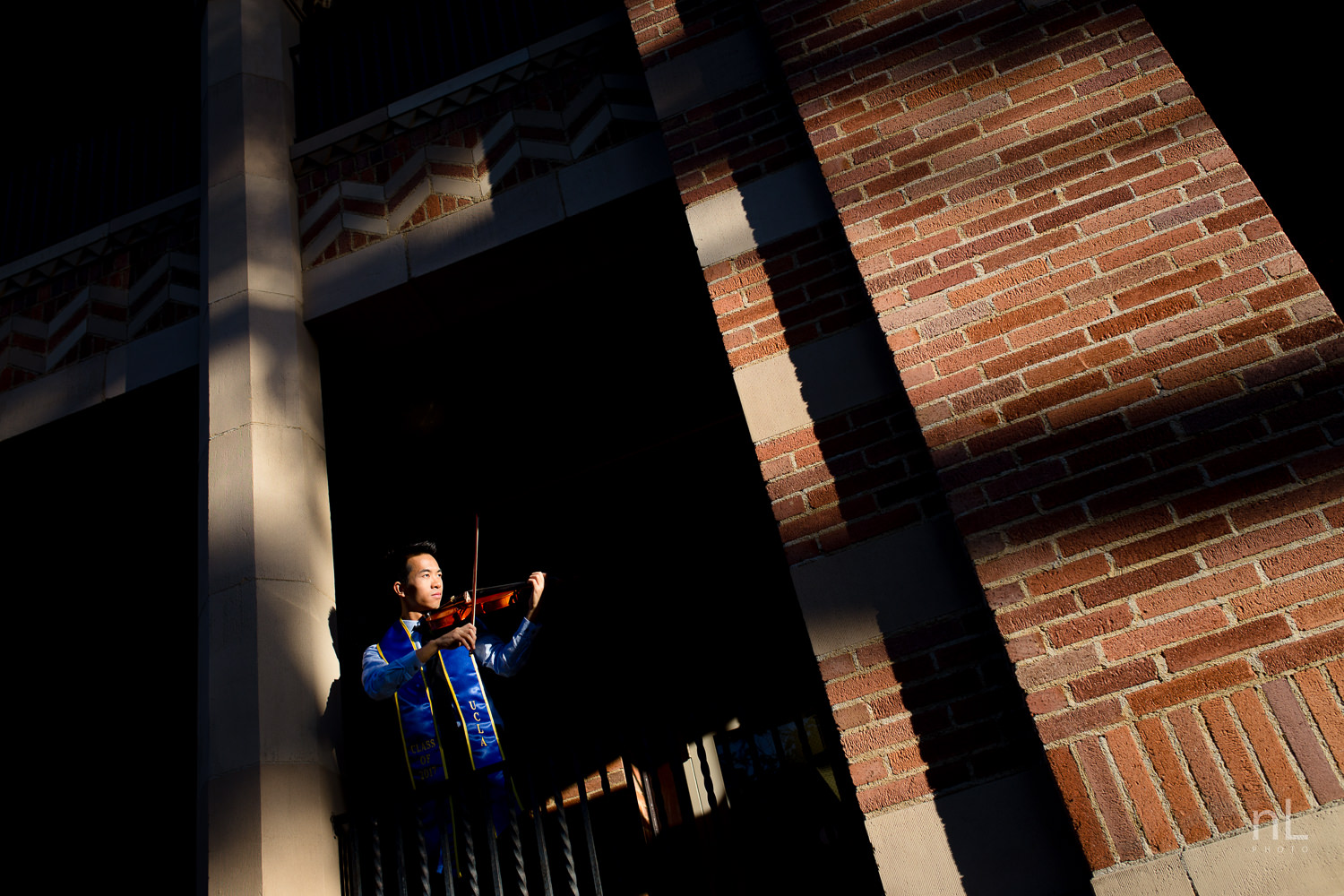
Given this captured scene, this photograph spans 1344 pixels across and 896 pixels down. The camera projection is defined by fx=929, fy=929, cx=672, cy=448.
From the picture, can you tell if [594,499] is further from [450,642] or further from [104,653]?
[104,653]

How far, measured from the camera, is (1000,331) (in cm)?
324

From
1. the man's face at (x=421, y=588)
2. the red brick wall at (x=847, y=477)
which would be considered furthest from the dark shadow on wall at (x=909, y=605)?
the man's face at (x=421, y=588)

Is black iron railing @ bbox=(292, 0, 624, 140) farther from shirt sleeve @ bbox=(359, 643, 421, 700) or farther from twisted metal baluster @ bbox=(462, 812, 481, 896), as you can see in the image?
twisted metal baluster @ bbox=(462, 812, 481, 896)

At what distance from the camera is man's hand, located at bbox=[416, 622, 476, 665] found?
3.80m

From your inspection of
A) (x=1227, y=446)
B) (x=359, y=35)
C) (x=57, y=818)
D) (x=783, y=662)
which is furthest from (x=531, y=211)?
(x=57, y=818)

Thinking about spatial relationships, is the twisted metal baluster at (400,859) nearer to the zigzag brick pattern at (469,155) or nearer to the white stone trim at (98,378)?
the white stone trim at (98,378)

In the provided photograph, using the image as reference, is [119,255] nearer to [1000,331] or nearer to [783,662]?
[783,662]

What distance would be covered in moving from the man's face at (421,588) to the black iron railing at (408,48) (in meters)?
2.98

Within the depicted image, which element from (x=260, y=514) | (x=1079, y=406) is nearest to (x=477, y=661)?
(x=260, y=514)

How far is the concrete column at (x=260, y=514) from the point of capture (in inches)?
144

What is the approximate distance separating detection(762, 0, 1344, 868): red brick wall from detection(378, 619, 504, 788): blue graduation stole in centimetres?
220

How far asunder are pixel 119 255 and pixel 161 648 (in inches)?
113

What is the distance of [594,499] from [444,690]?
2840mm

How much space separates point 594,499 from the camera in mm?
6785
